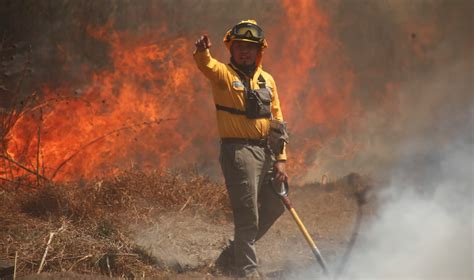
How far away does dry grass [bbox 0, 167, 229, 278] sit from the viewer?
16.8ft

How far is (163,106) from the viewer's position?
8.92 metres

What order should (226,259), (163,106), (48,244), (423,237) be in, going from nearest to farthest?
(48,244) → (226,259) → (423,237) → (163,106)

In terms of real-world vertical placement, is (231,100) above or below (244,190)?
above

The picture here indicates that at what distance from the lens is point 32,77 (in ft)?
27.7

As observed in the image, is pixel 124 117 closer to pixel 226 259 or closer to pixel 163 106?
pixel 163 106

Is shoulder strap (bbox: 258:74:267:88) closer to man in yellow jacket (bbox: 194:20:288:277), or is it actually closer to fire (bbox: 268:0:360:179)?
man in yellow jacket (bbox: 194:20:288:277)

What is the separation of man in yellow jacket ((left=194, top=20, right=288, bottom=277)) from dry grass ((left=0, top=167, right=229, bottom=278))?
0.92 m

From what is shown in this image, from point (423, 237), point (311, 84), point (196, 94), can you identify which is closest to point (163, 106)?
point (196, 94)

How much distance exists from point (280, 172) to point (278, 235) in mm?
1986

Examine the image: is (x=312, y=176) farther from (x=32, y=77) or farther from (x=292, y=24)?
(x=32, y=77)

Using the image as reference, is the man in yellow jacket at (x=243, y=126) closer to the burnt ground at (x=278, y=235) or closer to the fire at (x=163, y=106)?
the burnt ground at (x=278, y=235)

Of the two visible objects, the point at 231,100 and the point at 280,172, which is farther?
the point at 280,172

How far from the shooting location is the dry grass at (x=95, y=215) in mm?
5129

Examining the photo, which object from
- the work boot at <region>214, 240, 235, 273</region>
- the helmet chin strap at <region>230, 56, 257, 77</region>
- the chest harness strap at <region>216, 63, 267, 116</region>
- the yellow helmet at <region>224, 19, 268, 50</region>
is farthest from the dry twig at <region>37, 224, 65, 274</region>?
the yellow helmet at <region>224, 19, 268, 50</region>
